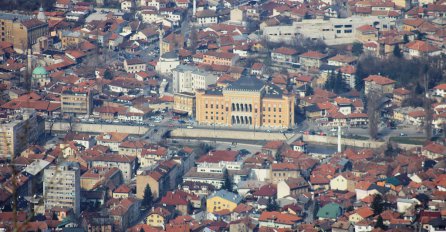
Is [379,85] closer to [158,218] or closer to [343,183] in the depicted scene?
[343,183]

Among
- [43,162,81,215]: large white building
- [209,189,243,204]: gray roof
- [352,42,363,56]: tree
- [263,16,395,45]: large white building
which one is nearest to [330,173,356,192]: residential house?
[209,189,243,204]: gray roof

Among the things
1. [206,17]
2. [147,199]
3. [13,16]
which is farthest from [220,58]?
[147,199]

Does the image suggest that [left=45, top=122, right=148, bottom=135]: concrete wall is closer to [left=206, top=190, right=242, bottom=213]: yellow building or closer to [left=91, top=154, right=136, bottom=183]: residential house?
[left=91, top=154, right=136, bottom=183]: residential house

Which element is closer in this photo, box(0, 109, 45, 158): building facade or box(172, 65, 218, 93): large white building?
box(0, 109, 45, 158): building facade

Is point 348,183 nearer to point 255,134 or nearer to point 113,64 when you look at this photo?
point 255,134

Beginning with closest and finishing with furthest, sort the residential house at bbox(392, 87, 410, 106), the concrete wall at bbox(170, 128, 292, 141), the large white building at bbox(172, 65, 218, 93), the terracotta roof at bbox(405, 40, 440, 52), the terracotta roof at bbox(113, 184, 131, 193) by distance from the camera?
the terracotta roof at bbox(113, 184, 131, 193)
the concrete wall at bbox(170, 128, 292, 141)
the residential house at bbox(392, 87, 410, 106)
the large white building at bbox(172, 65, 218, 93)
the terracotta roof at bbox(405, 40, 440, 52)

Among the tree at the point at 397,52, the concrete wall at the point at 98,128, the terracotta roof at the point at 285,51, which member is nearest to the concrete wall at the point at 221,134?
the concrete wall at the point at 98,128
